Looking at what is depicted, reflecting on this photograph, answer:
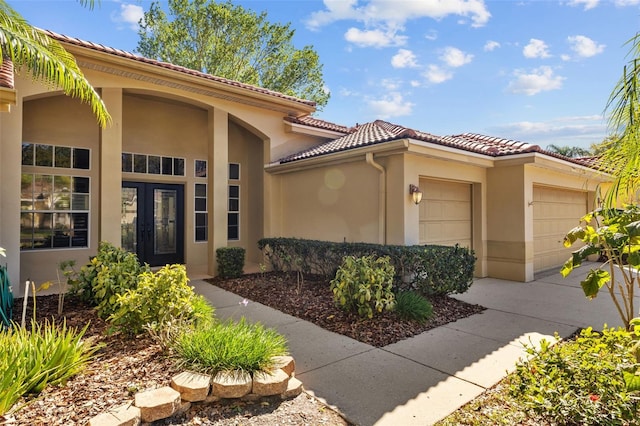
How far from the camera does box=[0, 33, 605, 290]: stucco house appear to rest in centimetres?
791

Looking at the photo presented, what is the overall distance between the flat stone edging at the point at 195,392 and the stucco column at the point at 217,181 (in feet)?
22.0

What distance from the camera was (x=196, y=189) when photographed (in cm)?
1116

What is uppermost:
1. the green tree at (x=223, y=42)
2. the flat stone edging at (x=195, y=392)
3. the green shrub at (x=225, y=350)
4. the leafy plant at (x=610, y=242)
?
the green tree at (x=223, y=42)

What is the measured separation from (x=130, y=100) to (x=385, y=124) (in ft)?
25.2

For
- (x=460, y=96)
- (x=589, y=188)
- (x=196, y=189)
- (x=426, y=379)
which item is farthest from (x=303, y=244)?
(x=589, y=188)

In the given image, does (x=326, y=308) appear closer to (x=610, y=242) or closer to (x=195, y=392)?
(x=195, y=392)

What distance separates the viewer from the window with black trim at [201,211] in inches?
439

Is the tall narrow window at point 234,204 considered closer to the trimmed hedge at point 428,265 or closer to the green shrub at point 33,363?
the trimmed hedge at point 428,265

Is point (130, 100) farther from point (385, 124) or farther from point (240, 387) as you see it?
point (240, 387)

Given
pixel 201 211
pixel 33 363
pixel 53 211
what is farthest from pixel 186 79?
pixel 33 363

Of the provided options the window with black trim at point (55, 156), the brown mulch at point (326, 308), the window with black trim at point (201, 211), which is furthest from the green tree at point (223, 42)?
the brown mulch at point (326, 308)

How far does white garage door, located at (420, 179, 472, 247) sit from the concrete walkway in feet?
6.24

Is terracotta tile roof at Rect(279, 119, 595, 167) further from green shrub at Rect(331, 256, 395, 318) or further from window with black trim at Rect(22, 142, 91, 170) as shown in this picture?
window with black trim at Rect(22, 142, 91, 170)

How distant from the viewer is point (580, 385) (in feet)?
9.84
